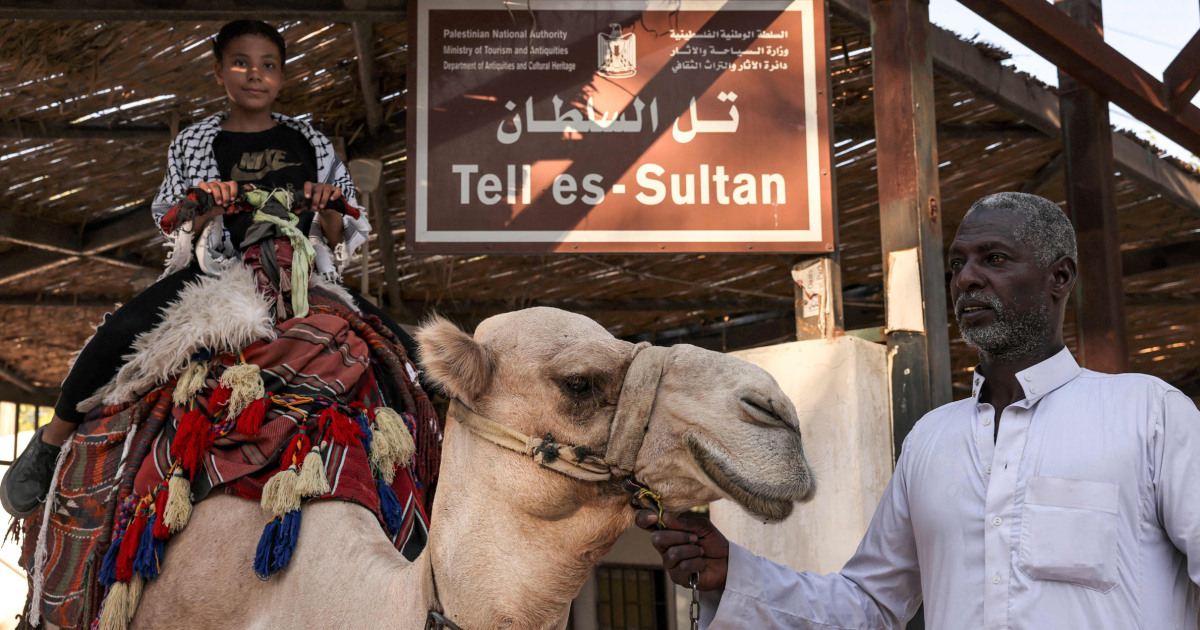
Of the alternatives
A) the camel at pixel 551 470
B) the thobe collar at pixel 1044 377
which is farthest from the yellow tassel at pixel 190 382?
the thobe collar at pixel 1044 377

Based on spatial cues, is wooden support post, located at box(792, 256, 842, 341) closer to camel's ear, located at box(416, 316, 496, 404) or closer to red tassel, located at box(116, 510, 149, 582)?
camel's ear, located at box(416, 316, 496, 404)

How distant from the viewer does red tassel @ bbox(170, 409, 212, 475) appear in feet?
9.82

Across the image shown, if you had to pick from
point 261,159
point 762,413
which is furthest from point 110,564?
point 762,413

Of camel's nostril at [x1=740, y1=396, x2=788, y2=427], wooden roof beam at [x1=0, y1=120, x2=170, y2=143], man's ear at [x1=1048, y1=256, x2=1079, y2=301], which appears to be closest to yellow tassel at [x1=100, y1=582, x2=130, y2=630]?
camel's nostril at [x1=740, y1=396, x2=788, y2=427]

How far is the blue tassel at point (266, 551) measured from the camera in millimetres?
2664

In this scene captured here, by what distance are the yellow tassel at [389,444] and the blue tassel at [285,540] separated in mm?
361

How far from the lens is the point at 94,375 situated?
3363mm

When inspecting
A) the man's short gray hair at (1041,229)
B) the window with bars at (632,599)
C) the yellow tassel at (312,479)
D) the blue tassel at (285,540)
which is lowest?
the window with bars at (632,599)

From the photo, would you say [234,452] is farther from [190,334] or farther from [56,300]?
[56,300]

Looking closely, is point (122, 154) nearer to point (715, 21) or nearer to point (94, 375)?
point (94, 375)

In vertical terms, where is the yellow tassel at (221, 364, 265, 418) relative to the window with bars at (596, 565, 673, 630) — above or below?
above

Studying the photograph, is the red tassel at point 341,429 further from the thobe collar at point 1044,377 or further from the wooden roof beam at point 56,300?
the wooden roof beam at point 56,300

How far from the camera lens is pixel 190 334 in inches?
127

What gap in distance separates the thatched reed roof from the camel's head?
3468 mm
